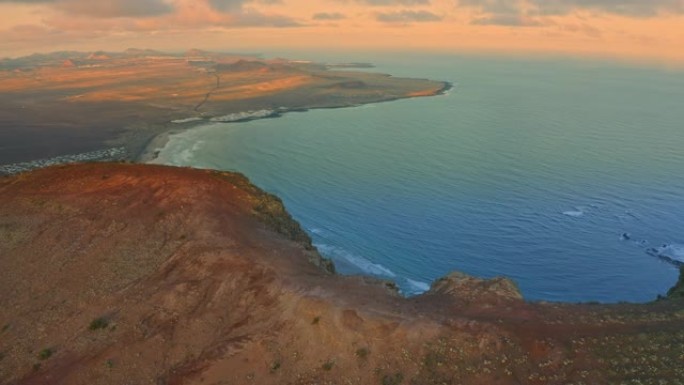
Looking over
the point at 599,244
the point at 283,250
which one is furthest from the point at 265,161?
the point at 283,250

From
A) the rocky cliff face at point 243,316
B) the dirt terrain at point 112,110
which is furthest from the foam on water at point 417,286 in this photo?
the dirt terrain at point 112,110

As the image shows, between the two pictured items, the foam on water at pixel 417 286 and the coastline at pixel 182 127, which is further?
the coastline at pixel 182 127

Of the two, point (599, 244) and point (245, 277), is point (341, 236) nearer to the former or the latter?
point (599, 244)

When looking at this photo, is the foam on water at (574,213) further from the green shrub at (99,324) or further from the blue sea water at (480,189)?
the green shrub at (99,324)

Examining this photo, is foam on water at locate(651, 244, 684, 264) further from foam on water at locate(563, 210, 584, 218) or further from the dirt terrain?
the dirt terrain

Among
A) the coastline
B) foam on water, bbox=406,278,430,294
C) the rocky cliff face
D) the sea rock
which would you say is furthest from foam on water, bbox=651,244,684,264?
the coastline

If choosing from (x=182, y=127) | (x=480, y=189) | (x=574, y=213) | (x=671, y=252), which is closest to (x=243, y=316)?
(x=671, y=252)

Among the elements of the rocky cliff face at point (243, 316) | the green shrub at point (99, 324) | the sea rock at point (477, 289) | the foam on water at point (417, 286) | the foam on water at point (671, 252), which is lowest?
the foam on water at point (417, 286)

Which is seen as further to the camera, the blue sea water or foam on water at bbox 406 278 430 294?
the blue sea water
